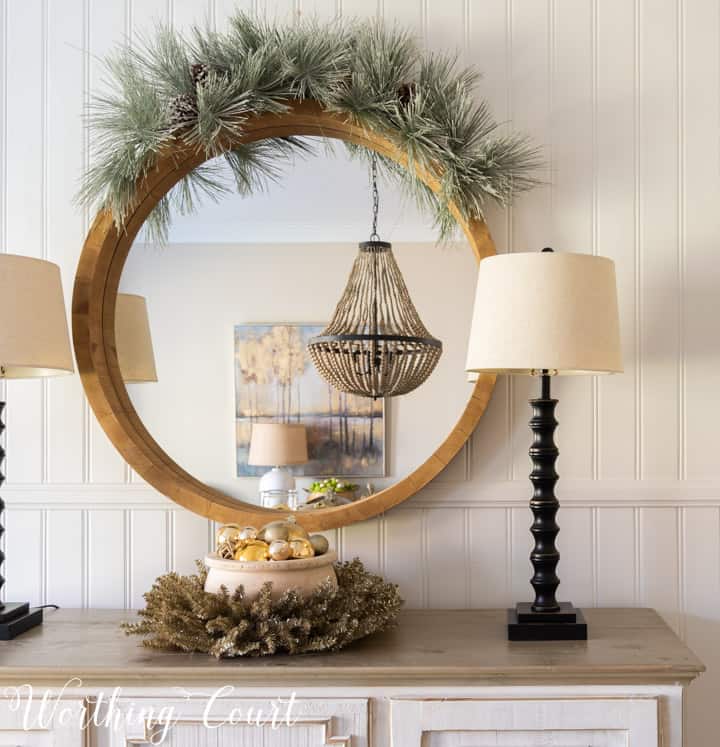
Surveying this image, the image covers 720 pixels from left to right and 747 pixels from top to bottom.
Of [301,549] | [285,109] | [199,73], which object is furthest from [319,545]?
[199,73]

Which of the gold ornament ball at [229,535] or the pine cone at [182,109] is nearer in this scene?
the gold ornament ball at [229,535]

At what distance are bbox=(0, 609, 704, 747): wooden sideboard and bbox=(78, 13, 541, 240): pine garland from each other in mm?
967

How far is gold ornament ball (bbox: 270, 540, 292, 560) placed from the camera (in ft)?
5.16

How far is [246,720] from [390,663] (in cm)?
27

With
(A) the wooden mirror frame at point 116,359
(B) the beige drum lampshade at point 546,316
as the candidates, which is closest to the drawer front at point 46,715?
(A) the wooden mirror frame at point 116,359

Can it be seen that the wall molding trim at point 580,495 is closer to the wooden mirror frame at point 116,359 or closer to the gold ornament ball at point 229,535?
the wooden mirror frame at point 116,359

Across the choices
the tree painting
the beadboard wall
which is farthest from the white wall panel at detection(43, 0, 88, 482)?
the tree painting

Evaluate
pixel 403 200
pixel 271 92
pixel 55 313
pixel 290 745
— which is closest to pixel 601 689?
pixel 290 745

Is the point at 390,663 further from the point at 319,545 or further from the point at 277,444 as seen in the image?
the point at 277,444

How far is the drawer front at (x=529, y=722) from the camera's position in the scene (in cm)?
144

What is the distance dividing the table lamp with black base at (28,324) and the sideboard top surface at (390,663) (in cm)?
9

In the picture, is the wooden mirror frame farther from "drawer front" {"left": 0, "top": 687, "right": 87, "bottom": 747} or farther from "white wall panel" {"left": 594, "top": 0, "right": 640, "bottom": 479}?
"drawer front" {"left": 0, "top": 687, "right": 87, "bottom": 747}

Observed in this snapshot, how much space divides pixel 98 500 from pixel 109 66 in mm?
1030

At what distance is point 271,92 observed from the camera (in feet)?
6.08
